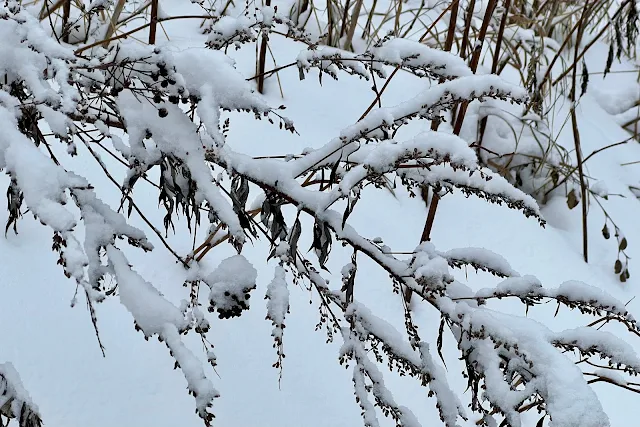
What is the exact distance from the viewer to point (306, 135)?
6.15ft

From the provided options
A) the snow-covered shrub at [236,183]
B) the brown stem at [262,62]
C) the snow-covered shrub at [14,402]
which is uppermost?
the brown stem at [262,62]

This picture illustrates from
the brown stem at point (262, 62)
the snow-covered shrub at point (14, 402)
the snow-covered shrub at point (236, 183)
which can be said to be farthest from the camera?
the brown stem at point (262, 62)

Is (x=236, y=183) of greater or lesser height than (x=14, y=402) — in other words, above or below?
above

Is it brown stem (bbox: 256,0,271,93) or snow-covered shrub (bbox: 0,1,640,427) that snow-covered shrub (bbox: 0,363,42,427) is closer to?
snow-covered shrub (bbox: 0,1,640,427)

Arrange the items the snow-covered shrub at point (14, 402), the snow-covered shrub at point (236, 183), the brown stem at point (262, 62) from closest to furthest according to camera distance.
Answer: the snow-covered shrub at point (236, 183)
the snow-covered shrub at point (14, 402)
the brown stem at point (262, 62)

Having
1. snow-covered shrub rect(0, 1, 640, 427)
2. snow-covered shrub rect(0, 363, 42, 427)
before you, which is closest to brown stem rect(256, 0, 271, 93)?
snow-covered shrub rect(0, 1, 640, 427)

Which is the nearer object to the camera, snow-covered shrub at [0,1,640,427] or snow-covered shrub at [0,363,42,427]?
snow-covered shrub at [0,1,640,427]

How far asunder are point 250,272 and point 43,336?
0.58 meters

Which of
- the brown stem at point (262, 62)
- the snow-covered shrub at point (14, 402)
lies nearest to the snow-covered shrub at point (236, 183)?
the snow-covered shrub at point (14, 402)

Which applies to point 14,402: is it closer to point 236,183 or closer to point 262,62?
point 236,183

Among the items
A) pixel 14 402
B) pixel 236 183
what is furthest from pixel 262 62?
pixel 14 402


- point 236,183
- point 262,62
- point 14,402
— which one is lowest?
point 14,402

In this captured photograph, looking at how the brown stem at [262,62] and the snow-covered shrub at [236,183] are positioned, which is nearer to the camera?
the snow-covered shrub at [236,183]

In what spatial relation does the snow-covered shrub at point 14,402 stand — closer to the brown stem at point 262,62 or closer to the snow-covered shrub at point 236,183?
the snow-covered shrub at point 236,183
